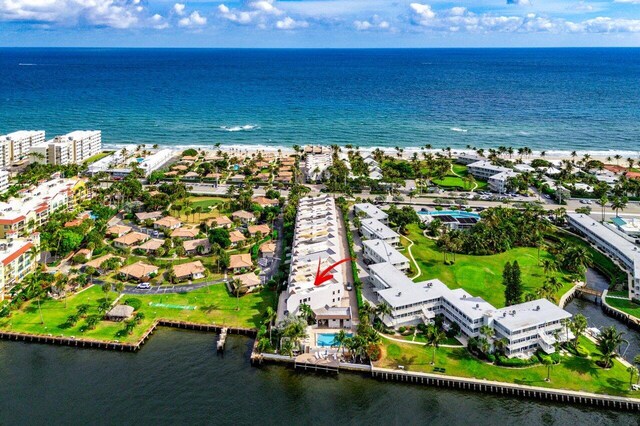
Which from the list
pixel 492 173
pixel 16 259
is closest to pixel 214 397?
pixel 16 259

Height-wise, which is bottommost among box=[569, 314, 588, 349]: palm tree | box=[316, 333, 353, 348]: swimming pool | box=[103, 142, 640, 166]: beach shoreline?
box=[316, 333, 353, 348]: swimming pool

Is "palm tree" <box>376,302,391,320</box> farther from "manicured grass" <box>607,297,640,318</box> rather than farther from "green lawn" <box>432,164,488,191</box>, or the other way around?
"green lawn" <box>432,164,488,191</box>

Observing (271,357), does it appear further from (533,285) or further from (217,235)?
(533,285)

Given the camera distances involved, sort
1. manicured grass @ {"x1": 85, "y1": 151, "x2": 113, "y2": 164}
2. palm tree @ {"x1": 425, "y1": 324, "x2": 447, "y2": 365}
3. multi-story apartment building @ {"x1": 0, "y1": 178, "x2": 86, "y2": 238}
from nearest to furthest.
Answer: palm tree @ {"x1": 425, "y1": 324, "x2": 447, "y2": 365}, multi-story apartment building @ {"x1": 0, "y1": 178, "x2": 86, "y2": 238}, manicured grass @ {"x1": 85, "y1": 151, "x2": 113, "y2": 164}

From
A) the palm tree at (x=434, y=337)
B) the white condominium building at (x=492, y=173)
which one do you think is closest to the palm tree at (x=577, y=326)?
the palm tree at (x=434, y=337)

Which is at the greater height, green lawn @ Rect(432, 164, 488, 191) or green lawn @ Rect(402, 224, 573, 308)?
green lawn @ Rect(432, 164, 488, 191)

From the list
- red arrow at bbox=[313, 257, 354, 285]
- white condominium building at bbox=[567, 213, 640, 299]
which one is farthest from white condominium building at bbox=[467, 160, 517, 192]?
red arrow at bbox=[313, 257, 354, 285]
